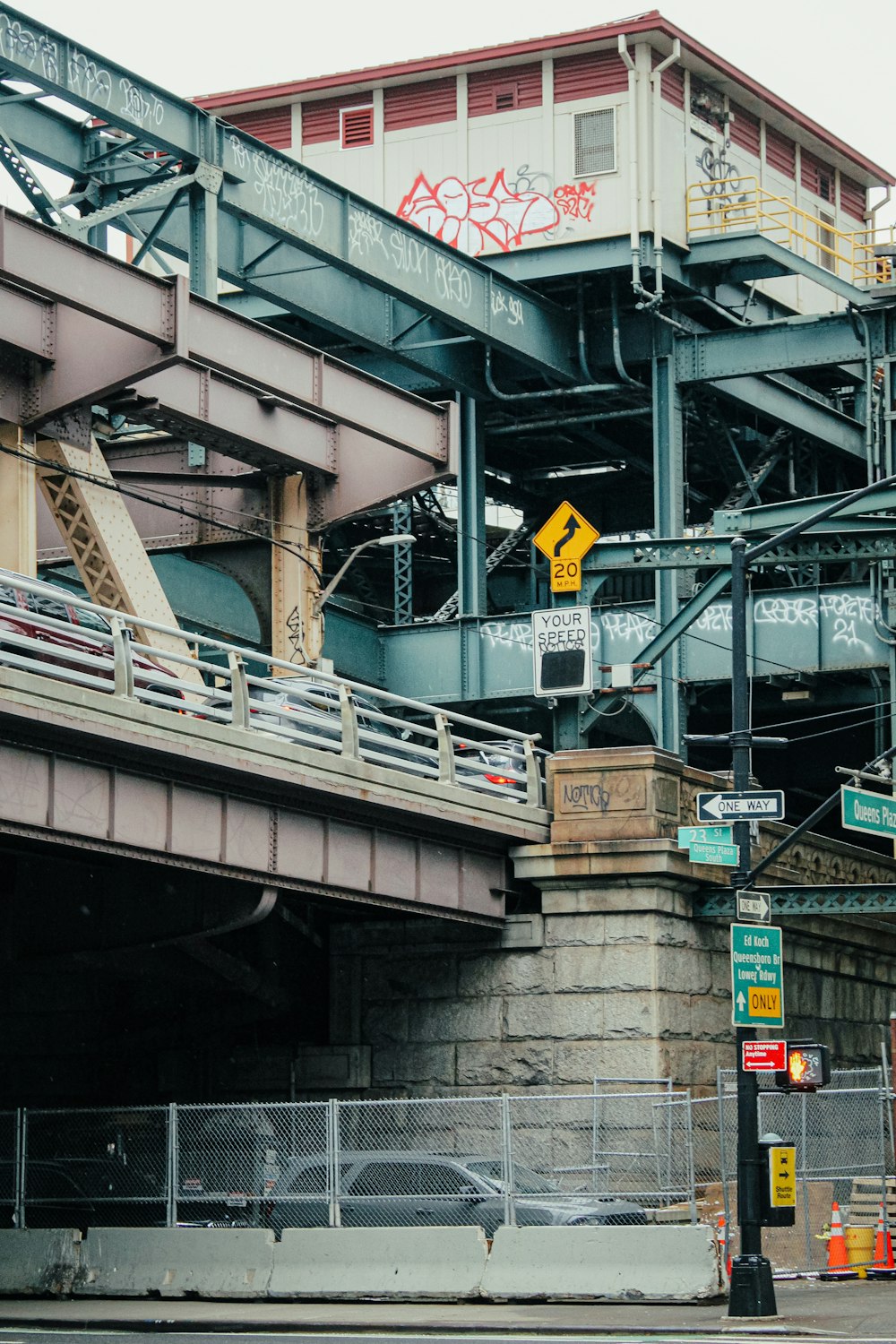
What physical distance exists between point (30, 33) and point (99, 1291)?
688 inches

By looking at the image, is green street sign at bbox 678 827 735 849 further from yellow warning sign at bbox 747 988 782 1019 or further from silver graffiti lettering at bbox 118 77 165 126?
silver graffiti lettering at bbox 118 77 165 126

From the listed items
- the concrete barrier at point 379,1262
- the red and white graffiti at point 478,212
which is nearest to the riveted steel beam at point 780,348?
the red and white graffiti at point 478,212

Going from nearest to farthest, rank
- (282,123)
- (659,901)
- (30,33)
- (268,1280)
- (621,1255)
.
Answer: (621,1255), (268,1280), (659,901), (30,33), (282,123)

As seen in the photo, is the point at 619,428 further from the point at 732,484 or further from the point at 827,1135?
the point at 827,1135

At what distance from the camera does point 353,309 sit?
39.2 metres

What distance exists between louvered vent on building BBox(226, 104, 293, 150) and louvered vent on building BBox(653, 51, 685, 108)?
28.4 feet

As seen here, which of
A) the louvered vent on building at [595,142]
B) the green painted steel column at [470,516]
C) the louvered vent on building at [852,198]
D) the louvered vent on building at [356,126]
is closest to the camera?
the louvered vent on building at [595,142]

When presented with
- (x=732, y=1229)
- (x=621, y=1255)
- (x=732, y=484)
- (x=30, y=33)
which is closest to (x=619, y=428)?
(x=732, y=484)

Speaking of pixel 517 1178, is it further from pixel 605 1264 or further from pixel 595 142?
pixel 595 142

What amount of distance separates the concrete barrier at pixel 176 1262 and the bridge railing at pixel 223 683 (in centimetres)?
561

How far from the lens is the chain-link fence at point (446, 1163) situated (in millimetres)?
22156

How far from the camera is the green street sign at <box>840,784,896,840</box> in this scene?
2072 cm

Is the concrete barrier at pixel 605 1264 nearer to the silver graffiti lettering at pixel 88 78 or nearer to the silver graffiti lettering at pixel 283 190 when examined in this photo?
the silver graffiti lettering at pixel 88 78

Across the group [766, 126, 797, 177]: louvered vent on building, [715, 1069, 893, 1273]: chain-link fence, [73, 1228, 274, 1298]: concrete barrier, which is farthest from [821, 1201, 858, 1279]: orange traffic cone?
[766, 126, 797, 177]: louvered vent on building
